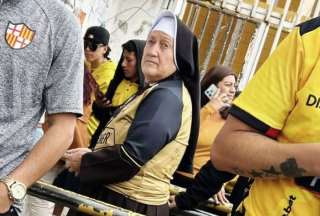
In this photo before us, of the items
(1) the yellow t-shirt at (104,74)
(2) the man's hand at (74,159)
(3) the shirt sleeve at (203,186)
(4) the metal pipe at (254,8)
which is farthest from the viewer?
(4) the metal pipe at (254,8)

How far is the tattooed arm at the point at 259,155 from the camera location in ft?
4.43

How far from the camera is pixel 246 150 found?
1.43 metres

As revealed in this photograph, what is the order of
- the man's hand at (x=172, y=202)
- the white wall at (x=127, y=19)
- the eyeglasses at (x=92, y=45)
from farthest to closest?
the white wall at (x=127, y=19)
the eyeglasses at (x=92, y=45)
the man's hand at (x=172, y=202)

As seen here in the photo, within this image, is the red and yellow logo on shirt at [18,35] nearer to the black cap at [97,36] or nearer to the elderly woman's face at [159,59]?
the elderly woman's face at [159,59]

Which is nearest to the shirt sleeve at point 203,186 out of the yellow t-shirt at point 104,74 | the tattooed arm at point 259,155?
the tattooed arm at point 259,155

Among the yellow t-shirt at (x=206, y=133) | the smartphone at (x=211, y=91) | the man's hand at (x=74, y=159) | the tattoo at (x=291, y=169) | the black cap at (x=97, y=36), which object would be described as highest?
the tattoo at (x=291, y=169)

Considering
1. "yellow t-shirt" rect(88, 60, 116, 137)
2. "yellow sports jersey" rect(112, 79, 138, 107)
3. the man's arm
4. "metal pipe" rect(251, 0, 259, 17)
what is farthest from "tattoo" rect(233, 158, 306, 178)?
"metal pipe" rect(251, 0, 259, 17)

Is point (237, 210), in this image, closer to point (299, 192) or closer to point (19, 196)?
point (299, 192)

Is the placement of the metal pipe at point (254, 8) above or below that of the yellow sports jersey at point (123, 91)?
above

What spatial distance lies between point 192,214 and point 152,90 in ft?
2.00

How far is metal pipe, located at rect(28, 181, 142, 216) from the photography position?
2.00 m

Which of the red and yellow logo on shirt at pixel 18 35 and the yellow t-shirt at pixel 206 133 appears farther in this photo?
the yellow t-shirt at pixel 206 133

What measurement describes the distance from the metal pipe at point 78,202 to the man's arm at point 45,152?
0.36m

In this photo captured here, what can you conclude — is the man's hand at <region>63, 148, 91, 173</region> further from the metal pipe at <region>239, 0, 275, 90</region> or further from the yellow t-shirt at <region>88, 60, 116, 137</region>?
the metal pipe at <region>239, 0, 275, 90</region>
